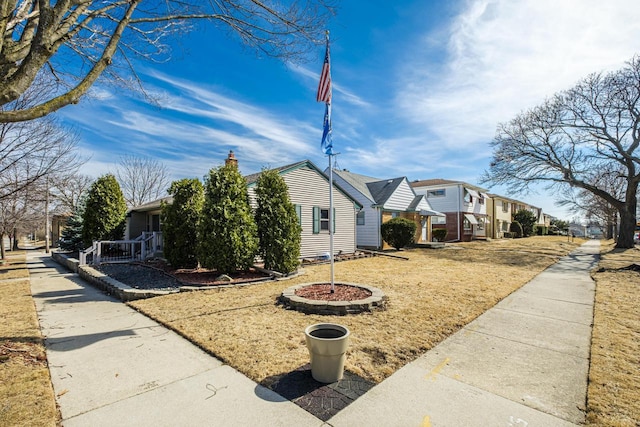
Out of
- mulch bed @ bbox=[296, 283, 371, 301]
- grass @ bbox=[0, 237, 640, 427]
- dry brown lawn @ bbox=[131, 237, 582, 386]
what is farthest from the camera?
mulch bed @ bbox=[296, 283, 371, 301]

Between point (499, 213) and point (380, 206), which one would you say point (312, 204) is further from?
point (499, 213)

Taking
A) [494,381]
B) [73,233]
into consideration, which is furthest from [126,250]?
[494,381]

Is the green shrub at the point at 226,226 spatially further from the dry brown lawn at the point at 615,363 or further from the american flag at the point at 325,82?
the dry brown lawn at the point at 615,363

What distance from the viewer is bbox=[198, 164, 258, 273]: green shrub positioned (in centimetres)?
873

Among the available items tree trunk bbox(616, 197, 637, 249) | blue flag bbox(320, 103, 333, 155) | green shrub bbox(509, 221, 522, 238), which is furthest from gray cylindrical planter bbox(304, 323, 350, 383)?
green shrub bbox(509, 221, 522, 238)

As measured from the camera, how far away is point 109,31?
6.07m

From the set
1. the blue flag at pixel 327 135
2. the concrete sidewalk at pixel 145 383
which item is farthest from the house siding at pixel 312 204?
the concrete sidewalk at pixel 145 383

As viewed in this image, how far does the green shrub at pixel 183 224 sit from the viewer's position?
10.6m

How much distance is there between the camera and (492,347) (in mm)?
4258

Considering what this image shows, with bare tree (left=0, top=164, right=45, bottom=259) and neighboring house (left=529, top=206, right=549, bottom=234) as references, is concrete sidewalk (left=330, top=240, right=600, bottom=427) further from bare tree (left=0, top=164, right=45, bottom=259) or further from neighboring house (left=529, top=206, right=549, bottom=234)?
neighboring house (left=529, top=206, right=549, bottom=234)

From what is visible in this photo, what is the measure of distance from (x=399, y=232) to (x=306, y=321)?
1414 centimetres

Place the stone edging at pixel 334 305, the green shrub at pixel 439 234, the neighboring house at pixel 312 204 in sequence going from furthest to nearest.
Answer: the green shrub at pixel 439 234 < the neighboring house at pixel 312 204 < the stone edging at pixel 334 305

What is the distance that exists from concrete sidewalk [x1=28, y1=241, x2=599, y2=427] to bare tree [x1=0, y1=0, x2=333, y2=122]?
313 centimetres

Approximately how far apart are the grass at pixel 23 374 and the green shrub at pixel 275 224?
5.54 meters
